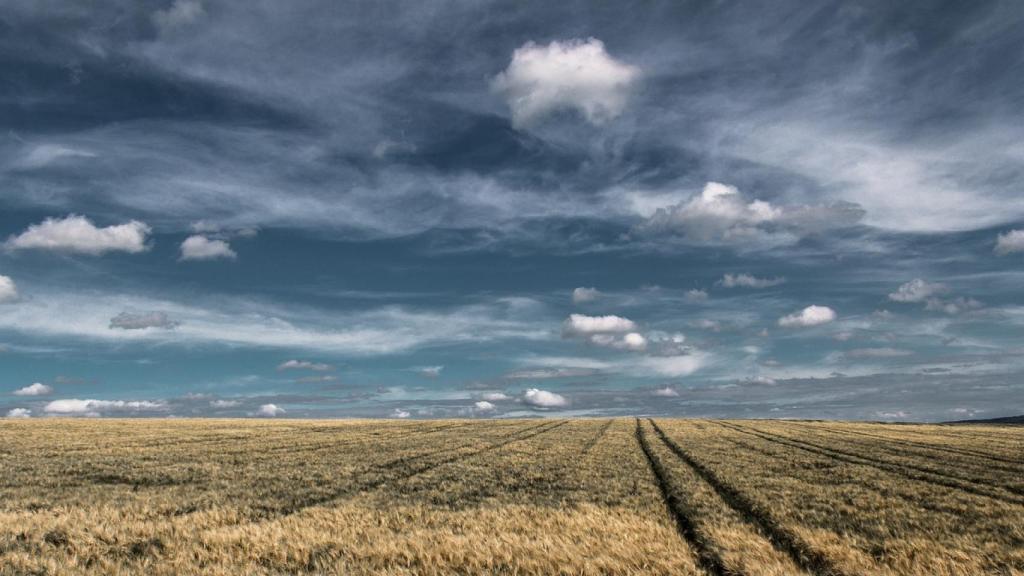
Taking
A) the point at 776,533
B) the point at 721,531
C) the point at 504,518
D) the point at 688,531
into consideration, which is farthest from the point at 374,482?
the point at 776,533

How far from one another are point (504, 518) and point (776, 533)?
19.9ft

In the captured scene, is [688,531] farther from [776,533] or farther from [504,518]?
[504,518]

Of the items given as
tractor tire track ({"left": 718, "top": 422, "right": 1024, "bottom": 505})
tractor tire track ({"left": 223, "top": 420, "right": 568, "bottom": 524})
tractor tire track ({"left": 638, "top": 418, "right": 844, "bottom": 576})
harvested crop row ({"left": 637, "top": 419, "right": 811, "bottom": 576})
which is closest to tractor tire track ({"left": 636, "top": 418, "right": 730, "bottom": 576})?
harvested crop row ({"left": 637, "top": 419, "right": 811, "bottom": 576})

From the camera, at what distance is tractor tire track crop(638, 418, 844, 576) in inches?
427

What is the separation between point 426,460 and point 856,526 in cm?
2040

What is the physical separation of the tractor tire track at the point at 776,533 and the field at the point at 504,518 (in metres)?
0.06

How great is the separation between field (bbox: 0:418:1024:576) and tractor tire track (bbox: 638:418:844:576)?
0.06m

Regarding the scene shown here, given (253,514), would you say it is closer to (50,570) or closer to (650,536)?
(50,570)

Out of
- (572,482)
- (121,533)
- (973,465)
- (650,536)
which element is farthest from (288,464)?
(973,465)

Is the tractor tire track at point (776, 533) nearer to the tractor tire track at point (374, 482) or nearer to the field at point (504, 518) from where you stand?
the field at point (504, 518)

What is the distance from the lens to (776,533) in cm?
1341

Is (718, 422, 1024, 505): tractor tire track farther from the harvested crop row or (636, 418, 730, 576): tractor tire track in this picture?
(636, 418, 730, 576): tractor tire track

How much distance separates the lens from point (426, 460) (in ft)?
100.0

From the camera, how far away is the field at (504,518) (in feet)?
34.8
